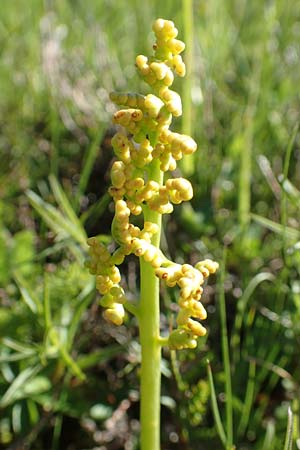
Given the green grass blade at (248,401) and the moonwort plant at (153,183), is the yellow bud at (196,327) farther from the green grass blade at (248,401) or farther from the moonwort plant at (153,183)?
the green grass blade at (248,401)

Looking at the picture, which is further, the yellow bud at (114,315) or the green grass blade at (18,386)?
the green grass blade at (18,386)

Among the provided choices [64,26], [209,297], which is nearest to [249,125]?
[209,297]

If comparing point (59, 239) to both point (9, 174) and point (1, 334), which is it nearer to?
point (1, 334)

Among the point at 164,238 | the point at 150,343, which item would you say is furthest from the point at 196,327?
the point at 164,238

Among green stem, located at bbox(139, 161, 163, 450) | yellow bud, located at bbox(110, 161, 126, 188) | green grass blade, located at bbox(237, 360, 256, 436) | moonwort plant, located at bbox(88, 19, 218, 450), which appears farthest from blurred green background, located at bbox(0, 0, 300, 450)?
yellow bud, located at bbox(110, 161, 126, 188)

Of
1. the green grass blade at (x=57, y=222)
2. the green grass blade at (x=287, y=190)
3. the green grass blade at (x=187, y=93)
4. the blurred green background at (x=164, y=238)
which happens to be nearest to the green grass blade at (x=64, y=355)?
the blurred green background at (x=164, y=238)

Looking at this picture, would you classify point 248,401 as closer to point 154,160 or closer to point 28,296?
point 28,296

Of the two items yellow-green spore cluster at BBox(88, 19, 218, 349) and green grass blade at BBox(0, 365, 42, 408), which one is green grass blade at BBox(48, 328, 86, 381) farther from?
yellow-green spore cluster at BBox(88, 19, 218, 349)
